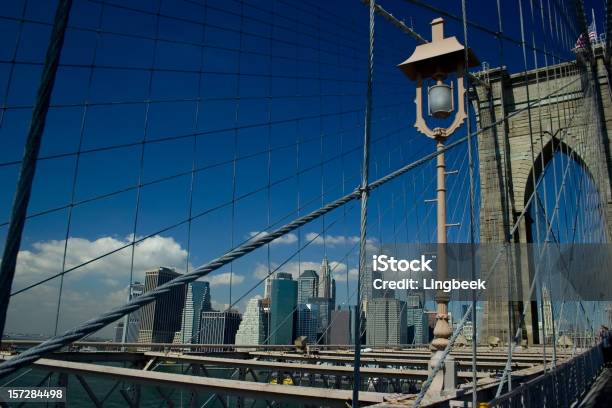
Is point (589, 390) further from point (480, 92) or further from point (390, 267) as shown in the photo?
point (480, 92)

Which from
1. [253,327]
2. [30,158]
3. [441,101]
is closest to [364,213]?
[30,158]

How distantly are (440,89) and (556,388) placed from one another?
3811 millimetres

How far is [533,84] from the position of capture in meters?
19.7

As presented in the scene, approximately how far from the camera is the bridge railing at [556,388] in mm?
3629

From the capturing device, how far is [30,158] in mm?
1147

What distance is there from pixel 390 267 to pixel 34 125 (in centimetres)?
1243

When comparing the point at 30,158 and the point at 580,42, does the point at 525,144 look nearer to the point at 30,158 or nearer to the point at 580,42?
the point at 580,42

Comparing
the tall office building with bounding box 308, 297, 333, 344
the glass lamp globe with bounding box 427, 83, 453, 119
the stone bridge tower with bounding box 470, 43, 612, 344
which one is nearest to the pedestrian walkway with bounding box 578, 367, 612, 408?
the glass lamp globe with bounding box 427, 83, 453, 119

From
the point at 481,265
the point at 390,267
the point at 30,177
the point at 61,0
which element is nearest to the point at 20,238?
the point at 30,177

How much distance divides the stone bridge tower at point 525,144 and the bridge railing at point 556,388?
23.6 ft

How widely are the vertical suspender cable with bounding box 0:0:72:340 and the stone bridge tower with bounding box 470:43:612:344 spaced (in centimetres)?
1579

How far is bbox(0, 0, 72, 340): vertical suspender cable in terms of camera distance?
108 cm

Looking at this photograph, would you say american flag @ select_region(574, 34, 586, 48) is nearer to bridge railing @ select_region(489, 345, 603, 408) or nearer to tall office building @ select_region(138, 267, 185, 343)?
bridge railing @ select_region(489, 345, 603, 408)

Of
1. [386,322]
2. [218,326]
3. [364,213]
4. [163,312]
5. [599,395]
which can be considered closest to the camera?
[364,213]
